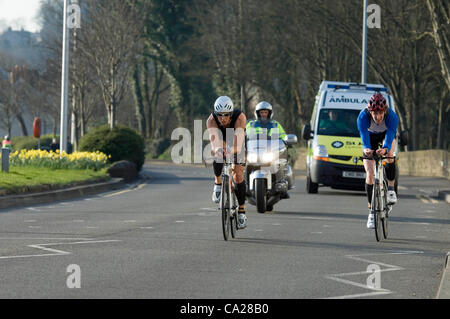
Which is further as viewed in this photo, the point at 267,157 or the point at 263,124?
the point at 263,124

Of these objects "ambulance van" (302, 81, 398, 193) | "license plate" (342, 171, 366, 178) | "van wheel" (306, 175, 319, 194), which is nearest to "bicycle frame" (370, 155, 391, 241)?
"ambulance van" (302, 81, 398, 193)

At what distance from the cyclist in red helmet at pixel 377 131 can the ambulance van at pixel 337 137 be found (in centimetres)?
939

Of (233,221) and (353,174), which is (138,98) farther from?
(233,221)

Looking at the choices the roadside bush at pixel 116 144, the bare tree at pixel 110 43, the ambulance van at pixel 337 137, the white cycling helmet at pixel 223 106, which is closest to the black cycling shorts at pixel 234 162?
the white cycling helmet at pixel 223 106

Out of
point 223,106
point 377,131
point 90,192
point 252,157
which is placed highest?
point 223,106

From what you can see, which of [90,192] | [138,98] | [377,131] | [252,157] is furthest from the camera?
[138,98]

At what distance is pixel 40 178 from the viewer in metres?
24.5

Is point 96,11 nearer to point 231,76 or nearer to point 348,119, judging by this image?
point 231,76

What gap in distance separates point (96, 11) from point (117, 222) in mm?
34307

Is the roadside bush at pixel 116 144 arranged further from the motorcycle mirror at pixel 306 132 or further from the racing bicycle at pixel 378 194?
the racing bicycle at pixel 378 194

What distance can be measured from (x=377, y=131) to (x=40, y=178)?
13141mm

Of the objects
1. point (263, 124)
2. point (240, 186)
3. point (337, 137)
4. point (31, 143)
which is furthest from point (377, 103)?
point (31, 143)
